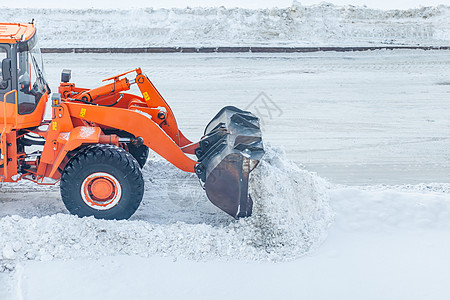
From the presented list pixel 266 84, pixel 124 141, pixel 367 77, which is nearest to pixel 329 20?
pixel 367 77

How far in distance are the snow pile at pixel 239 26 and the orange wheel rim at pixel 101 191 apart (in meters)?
13.5

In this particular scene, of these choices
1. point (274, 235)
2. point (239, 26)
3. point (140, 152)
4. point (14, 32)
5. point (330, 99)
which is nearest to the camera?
point (274, 235)

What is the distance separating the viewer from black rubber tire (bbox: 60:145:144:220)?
19.3 ft

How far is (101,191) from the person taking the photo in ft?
19.7

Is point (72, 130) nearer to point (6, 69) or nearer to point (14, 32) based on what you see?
point (6, 69)

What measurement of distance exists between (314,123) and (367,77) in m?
4.92

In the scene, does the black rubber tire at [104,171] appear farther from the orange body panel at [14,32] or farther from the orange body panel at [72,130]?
the orange body panel at [14,32]

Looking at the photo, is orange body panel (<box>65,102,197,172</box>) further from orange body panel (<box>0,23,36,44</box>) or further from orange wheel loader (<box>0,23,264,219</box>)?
orange body panel (<box>0,23,36,44</box>)

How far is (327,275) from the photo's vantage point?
5.20 metres

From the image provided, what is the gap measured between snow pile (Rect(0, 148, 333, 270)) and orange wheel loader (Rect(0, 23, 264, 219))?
311 mm

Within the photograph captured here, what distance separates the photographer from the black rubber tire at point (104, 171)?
5.88 meters

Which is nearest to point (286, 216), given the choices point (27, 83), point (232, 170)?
point (232, 170)

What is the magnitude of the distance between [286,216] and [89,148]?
7.24ft

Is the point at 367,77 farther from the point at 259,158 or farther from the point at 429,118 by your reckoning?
the point at 259,158
